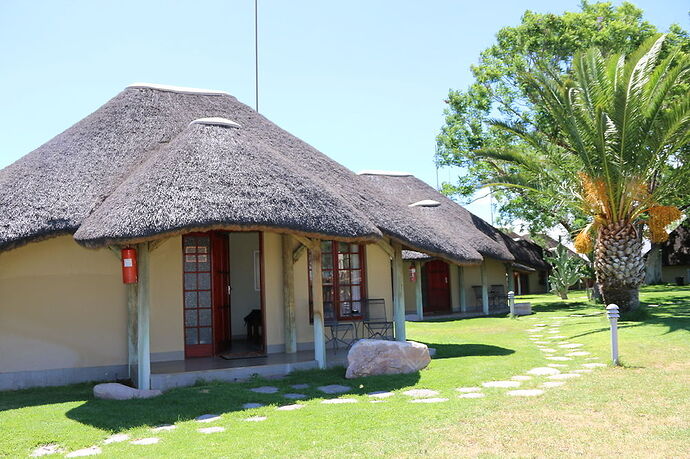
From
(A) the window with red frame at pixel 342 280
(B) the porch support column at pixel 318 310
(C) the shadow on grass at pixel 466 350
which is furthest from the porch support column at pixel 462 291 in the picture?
(B) the porch support column at pixel 318 310

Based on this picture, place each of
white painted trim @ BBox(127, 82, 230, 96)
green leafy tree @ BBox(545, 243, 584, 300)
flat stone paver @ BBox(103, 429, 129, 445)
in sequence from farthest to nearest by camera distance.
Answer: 1. green leafy tree @ BBox(545, 243, 584, 300)
2. white painted trim @ BBox(127, 82, 230, 96)
3. flat stone paver @ BBox(103, 429, 129, 445)

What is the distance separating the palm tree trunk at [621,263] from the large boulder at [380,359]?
7.10 metres

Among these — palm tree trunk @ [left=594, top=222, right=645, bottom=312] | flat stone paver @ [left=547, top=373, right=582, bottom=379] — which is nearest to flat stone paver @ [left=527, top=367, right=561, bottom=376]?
flat stone paver @ [left=547, top=373, right=582, bottom=379]

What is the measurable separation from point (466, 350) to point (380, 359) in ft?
9.86

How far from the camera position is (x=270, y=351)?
1071cm

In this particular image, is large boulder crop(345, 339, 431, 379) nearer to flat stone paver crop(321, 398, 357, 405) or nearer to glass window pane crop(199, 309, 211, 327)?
flat stone paver crop(321, 398, 357, 405)

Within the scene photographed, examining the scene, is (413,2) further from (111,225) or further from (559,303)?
(559,303)

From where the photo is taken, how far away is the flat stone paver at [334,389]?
319 inches

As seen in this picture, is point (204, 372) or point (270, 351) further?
point (270, 351)

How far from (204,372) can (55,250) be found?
313 centimetres

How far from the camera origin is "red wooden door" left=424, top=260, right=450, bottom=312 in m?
22.4

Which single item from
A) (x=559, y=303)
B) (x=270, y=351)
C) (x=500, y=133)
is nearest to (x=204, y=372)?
(x=270, y=351)

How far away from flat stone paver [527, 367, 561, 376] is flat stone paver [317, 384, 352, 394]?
255cm

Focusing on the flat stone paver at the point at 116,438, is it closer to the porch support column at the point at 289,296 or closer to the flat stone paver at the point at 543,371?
the porch support column at the point at 289,296
